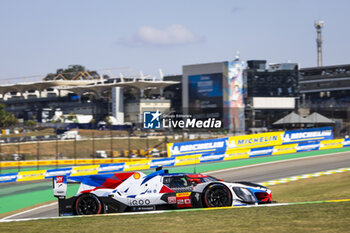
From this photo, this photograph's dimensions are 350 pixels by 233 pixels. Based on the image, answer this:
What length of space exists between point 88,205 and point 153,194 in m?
1.70

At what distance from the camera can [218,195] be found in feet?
42.3

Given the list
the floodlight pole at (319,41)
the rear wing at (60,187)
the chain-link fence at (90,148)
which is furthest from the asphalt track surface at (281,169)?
the floodlight pole at (319,41)

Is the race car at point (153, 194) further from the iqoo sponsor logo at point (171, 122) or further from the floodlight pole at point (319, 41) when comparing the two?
the floodlight pole at point (319, 41)

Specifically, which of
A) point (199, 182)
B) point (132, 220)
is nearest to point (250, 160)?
point (199, 182)

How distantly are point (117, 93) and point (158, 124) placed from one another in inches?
2450

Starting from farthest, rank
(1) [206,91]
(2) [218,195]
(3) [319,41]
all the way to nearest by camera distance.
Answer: (3) [319,41] < (1) [206,91] < (2) [218,195]

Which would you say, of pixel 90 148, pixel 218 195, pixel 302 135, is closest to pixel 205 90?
pixel 90 148

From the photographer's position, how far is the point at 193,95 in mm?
93312

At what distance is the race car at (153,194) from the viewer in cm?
1287

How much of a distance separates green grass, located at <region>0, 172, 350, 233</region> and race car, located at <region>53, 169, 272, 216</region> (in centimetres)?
87

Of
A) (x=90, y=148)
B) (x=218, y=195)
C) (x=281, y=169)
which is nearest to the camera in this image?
(x=218, y=195)

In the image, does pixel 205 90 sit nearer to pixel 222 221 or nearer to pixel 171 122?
pixel 171 122

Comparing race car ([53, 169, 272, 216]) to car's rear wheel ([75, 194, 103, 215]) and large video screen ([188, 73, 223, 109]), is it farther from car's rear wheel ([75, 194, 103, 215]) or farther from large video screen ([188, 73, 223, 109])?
large video screen ([188, 73, 223, 109])

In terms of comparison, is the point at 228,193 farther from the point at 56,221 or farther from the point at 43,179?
the point at 43,179
